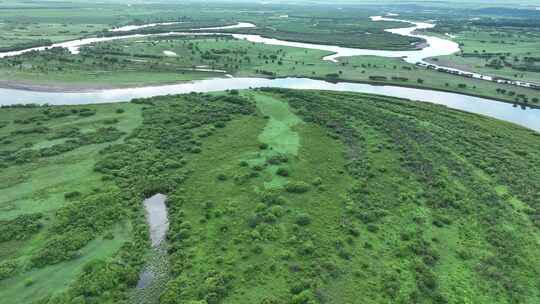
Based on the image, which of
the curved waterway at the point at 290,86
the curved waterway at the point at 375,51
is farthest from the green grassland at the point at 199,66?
the curved waterway at the point at 375,51

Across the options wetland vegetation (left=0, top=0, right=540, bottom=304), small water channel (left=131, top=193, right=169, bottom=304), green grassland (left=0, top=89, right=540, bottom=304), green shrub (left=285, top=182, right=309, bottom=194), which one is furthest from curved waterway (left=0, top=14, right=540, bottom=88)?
small water channel (left=131, top=193, right=169, bottom=304)

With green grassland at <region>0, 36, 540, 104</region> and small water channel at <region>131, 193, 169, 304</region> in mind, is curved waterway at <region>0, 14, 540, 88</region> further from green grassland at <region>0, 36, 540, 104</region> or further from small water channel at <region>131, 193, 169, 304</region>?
small water channel at <region>131, 193, 169, 304</region>

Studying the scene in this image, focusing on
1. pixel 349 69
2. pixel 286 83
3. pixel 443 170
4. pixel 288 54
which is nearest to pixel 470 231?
pixel 443 170

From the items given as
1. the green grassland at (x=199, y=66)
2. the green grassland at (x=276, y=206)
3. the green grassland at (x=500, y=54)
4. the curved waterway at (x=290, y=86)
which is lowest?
the green grassland at (x=276, y=206)

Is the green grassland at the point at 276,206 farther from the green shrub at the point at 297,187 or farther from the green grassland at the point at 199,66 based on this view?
the green grassland at the point at 199,66

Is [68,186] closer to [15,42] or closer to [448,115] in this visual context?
[448,115]

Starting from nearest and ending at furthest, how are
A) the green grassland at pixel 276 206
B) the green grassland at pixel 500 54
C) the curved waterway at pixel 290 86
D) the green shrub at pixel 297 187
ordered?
the green grassland at pixel 276 206 < the green shrub at pixel 297 187 < the curved waterway at pixel 290 86 < the green grassland at pixel 500 54

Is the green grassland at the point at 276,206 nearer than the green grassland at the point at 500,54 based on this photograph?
Yes
